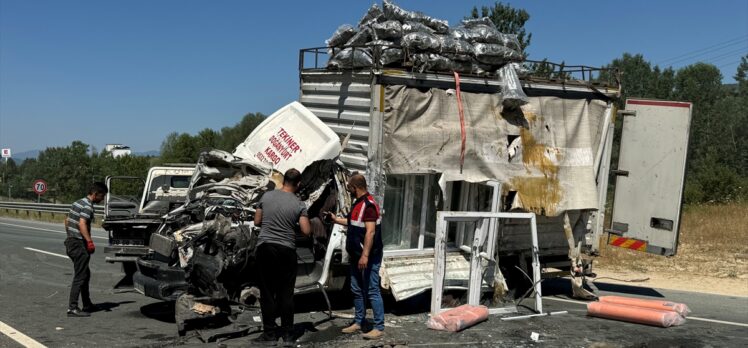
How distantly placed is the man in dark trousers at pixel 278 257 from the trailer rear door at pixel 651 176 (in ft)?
18.0

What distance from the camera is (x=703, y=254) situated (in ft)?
47.0

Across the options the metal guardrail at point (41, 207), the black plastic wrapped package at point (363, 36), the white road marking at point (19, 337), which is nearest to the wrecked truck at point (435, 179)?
the black plastic wrapped package at point (363, 36)

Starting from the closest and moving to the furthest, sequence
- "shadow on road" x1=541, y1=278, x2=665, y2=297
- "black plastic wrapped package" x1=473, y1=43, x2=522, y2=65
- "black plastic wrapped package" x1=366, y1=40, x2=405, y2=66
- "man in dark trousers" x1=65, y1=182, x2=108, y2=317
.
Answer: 1. "man in dark trousers" x1=65, y1=182, x2=108, y2=317
2. "black plastic wrapped package" x1=366, y1=40, x2=405, y2=66
3. "black plastic wrapped package" x1=473, y1=43, x2=522, y2=65
4. "shadow on road" x1=541, y1=278, x2=665, y2=297

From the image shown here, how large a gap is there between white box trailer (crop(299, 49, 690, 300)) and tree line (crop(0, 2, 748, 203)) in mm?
676

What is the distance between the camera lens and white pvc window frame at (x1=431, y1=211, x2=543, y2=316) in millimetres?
7020

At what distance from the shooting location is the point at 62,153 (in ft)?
285

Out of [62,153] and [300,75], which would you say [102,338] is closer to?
[300,75]

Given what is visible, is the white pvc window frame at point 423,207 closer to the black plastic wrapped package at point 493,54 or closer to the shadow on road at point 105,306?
the black plastic wrapped package at point 493,54

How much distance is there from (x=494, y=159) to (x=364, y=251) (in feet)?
8.83

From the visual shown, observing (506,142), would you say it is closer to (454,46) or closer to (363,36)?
(454,46)

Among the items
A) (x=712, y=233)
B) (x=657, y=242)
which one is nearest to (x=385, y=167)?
(x=657, y=242)

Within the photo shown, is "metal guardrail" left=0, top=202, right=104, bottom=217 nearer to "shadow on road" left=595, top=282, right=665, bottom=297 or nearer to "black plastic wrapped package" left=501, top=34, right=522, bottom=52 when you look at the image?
"shadow on road" left=595, top=282, right=665, bottom=297

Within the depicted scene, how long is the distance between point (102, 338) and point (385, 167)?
11.3ft

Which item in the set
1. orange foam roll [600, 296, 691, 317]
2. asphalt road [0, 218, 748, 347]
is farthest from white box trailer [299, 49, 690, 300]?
orange foam roll [600, 296, 691, 317]
